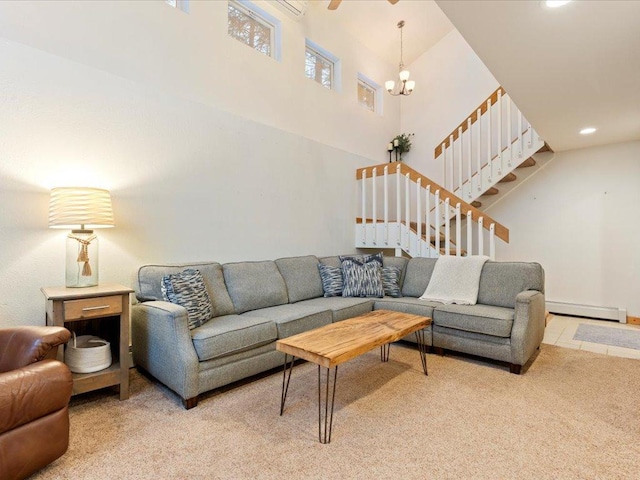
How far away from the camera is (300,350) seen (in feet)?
6.39

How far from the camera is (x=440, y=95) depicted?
20.0 feet

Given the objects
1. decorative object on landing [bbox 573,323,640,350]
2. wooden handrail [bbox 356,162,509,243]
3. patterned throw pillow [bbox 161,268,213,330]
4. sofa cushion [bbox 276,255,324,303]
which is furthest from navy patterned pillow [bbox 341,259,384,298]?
decorative object on landing [bbox 573,323,640,350]

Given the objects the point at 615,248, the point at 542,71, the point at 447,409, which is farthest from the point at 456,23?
the point at 615,248

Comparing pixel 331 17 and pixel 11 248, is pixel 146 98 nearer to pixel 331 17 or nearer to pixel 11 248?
pixel 11 248

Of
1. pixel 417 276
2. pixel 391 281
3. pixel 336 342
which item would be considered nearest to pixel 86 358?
pixel 336 342

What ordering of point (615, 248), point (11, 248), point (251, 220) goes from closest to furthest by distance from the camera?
point (11, 248) < point (251, 220) < point (615, 248)

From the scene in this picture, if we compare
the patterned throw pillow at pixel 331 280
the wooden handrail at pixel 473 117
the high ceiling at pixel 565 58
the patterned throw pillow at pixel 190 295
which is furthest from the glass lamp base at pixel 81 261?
the wooden handrail at pixel 473 117

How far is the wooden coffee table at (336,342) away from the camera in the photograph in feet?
6.07

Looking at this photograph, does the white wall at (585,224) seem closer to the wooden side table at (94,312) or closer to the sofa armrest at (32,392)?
the wooden side table at (94,312)

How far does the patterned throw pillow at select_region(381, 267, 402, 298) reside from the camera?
3852 millimetres

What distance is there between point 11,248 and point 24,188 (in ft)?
1.37

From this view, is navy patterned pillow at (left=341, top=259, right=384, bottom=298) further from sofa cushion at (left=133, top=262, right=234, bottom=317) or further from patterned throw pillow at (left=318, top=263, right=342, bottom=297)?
sofa cushion at (left=133, top=262, right=234, bottom=317)

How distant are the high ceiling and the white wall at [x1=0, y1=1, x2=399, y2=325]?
2.32 metres

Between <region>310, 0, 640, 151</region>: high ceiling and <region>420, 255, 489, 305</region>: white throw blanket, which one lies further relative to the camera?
<region>420, 255, 489, 305</region>: white throw blanket
